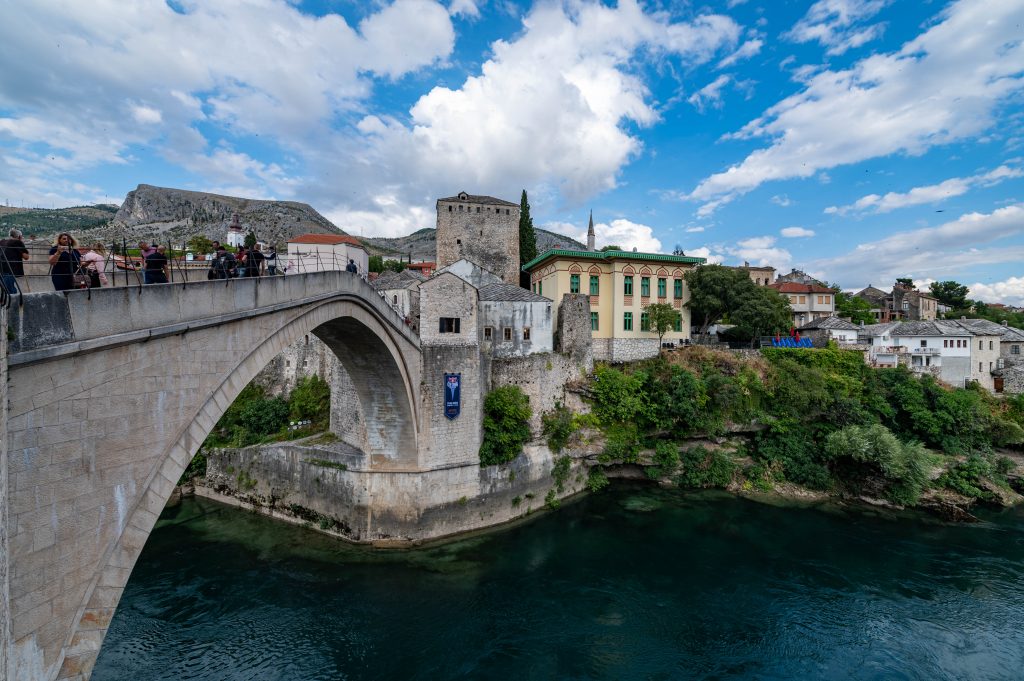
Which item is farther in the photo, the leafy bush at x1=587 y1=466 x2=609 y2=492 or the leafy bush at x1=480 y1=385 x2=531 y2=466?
the leafy bush at x1=587 y1=466 x2=609 y2=492

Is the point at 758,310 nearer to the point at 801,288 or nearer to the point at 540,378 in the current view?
the point at 540,378

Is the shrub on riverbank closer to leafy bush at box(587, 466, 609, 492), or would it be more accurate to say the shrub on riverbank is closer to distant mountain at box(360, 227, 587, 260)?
leafy bush at box(587, 466, 609, 492)

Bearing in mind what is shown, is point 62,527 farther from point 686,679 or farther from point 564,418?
point 564,418

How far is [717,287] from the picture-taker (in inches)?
995

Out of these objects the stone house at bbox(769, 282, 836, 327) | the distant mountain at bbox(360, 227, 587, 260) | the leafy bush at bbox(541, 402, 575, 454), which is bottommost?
the leafy bush at bbox(541, 402, 575, 454)

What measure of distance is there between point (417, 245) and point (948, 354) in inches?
3033

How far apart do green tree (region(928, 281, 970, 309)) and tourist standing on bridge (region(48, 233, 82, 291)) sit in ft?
227

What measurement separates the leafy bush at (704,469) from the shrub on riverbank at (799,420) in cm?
5

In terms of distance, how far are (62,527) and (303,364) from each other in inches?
754

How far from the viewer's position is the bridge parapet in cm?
404

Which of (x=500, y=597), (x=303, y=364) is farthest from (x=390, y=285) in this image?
(x=500, y=597)

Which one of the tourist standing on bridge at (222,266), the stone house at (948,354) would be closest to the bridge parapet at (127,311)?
the tourist standing on bridge at (222,266)

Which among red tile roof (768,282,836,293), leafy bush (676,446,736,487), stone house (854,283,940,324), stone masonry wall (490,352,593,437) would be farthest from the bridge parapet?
stone house (854,283,940,324)

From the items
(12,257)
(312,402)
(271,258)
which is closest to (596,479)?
(312,402)
